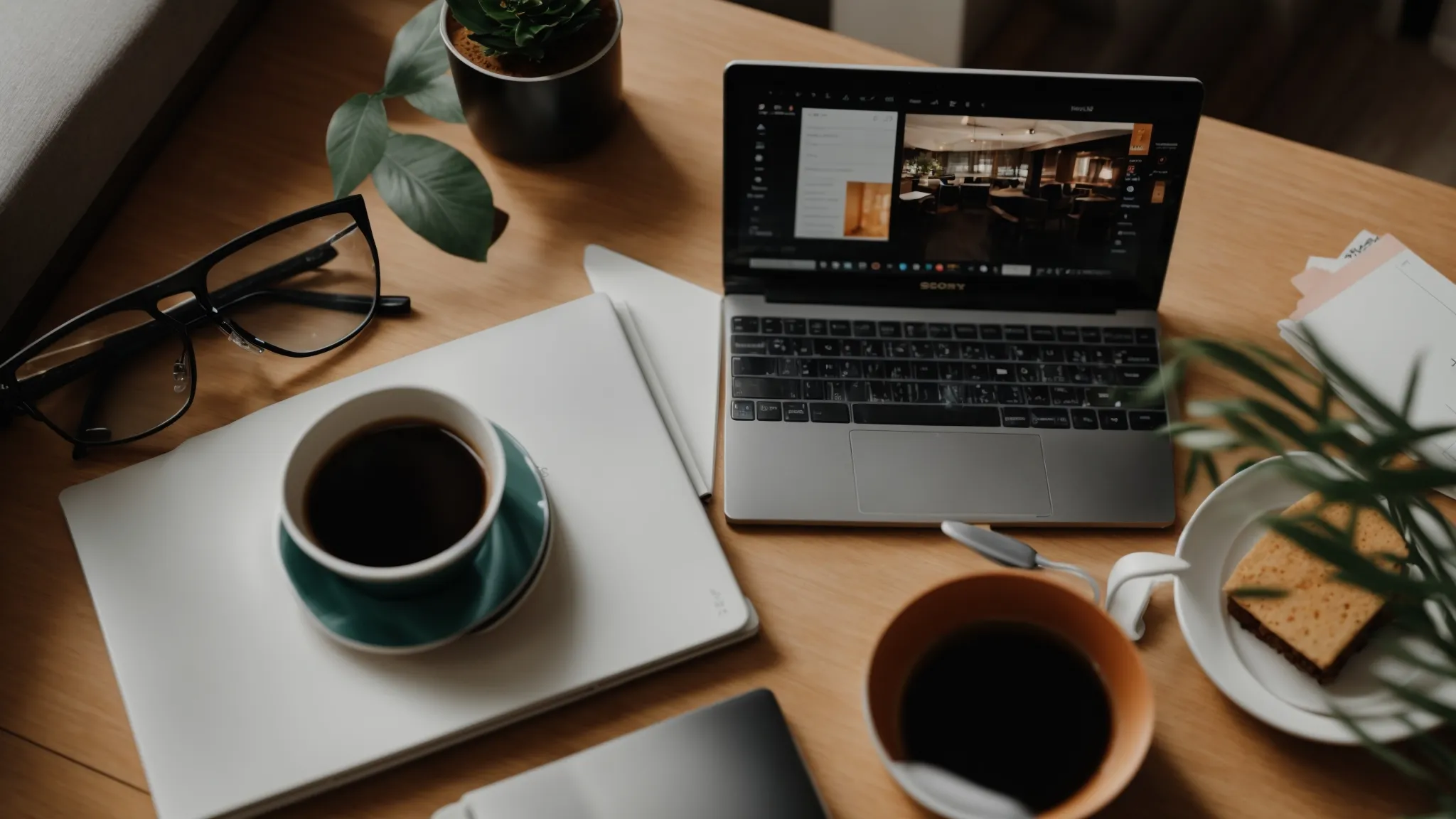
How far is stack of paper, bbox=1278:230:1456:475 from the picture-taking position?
761 millimetres

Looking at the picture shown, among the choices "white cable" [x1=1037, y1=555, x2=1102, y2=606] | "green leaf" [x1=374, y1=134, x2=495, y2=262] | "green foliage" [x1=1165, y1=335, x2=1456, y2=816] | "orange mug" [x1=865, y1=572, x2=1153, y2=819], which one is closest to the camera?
"green foliage" [x1=1165, y1=335, x2=1456, y2=816]

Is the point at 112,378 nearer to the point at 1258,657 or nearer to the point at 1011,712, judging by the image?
the point at 1011,712

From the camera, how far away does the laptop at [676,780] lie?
0.62m

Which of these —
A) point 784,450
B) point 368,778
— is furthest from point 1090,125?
point 368,778

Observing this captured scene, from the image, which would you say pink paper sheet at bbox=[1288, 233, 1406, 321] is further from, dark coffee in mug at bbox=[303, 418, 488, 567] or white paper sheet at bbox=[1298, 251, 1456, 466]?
dark coffee in mug at bbox=[303, 418, 488, 567]

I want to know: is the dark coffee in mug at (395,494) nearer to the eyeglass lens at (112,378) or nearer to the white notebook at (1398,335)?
the eyeglass lens at (112,378)

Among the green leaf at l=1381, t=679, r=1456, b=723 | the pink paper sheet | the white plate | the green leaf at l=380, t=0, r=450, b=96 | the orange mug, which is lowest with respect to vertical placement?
the white plate

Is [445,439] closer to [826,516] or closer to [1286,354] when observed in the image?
[826,516]

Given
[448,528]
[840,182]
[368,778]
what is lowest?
[368,778]

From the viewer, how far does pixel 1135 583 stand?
70 cm

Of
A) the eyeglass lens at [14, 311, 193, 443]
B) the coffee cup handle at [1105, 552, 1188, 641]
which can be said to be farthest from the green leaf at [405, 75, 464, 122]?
the coffee cup handle at [1105, 552, 1188, 641]

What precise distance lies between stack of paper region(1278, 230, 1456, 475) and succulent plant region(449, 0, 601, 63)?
54cm

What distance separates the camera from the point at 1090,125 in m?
0.73

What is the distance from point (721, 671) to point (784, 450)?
0.15 m
